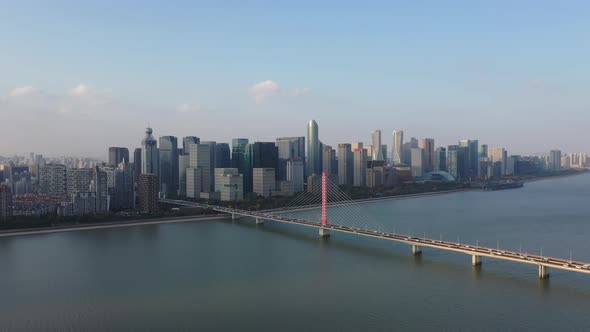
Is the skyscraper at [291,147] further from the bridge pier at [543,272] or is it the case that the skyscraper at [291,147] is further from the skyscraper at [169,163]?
the bridge pier at [543,272]

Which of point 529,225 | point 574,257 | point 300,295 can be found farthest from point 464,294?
point 529,225

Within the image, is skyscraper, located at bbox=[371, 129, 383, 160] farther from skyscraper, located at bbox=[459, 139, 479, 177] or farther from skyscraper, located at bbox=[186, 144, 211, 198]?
skyscraper, located at bbox=[186, 144, 211, 198]

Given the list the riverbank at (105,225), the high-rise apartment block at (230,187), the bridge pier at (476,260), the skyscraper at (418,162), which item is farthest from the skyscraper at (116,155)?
the bridge pier at (476,260)

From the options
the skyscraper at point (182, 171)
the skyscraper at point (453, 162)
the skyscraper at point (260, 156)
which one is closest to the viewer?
the skyscraper at point (182, 171)

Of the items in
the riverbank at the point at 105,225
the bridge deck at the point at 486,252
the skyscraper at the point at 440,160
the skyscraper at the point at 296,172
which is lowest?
the riverbank at the point at 105,225

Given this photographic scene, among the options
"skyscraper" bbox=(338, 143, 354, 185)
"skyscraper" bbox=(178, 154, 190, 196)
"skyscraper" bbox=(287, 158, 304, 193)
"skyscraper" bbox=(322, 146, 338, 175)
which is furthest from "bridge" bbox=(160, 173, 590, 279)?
"skyscraper" bbox=(322, 146, 338, 175)

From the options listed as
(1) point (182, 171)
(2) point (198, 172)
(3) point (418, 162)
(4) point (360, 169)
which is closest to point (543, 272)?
(2) point (198, 172)
